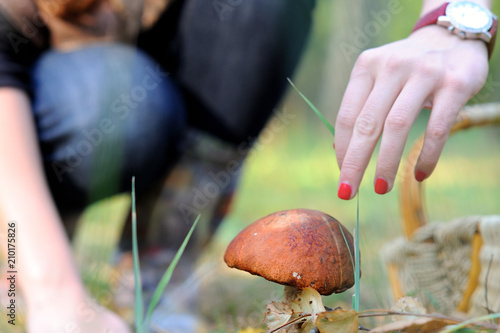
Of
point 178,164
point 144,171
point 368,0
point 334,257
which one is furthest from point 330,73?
point 334,257

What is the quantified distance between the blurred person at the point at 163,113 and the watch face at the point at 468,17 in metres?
0.03

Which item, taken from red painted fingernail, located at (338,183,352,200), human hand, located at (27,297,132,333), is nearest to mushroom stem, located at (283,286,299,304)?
red painted fingernail, located at (338,183,352,200)

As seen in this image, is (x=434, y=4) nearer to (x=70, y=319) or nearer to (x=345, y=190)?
(x=345, y=190)

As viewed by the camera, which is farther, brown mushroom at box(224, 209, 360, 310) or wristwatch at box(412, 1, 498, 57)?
wristwatch at box(412, 1, 498, 57)

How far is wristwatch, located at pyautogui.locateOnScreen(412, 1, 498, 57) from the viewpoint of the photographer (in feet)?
2.17

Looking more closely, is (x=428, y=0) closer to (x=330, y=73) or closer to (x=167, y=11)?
(x=167, y=11)

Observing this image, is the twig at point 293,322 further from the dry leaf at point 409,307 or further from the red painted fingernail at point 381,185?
the red painted fingernail at point 381,185

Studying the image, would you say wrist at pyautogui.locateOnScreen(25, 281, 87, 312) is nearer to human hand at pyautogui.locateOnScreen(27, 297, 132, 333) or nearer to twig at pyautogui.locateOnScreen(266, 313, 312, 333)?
human hand at pyautogui.locateOnScreen(27, 297, 132, 333)

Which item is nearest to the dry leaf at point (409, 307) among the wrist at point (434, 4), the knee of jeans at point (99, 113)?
the wrist at point (434, 4)

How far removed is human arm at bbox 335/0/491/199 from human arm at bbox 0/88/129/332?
0.50 m

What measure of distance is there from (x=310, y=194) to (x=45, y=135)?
1.94 metres

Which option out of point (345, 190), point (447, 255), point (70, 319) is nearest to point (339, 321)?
point (345, 190)

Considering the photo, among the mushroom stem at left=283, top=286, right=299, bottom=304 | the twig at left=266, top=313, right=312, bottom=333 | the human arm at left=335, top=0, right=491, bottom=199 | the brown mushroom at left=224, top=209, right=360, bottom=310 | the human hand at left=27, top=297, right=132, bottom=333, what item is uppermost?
the human arm at left=335, top=0, right=491, bottom=199

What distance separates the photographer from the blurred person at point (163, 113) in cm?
60
